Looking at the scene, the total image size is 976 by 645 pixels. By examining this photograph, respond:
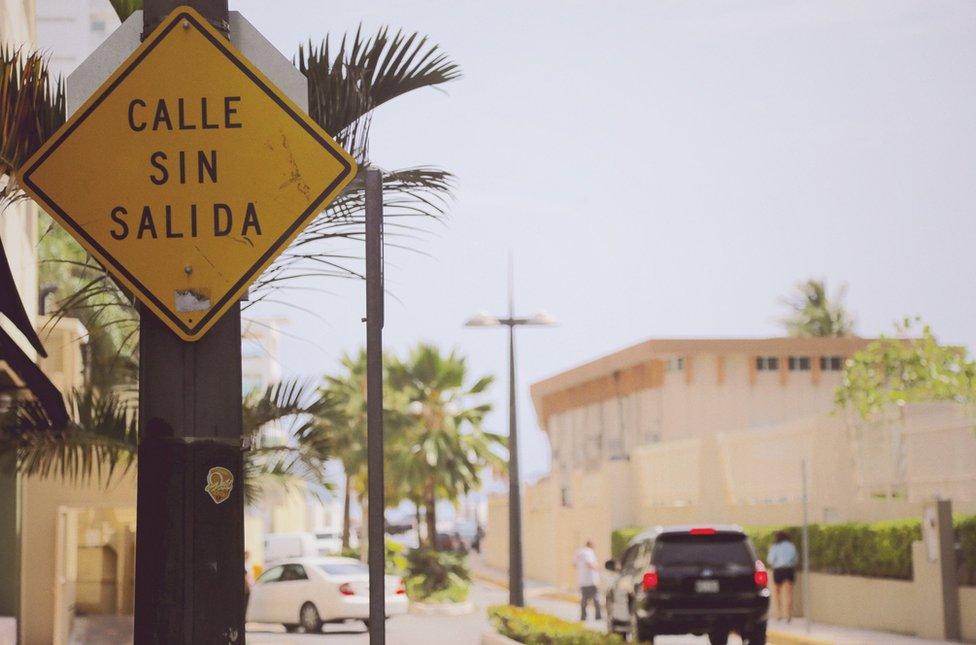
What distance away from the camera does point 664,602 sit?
65.1 feet

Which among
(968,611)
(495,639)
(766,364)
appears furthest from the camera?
(766,364)

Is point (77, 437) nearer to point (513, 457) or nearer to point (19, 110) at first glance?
point (19, 110)

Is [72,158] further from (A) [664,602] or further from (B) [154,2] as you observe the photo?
(A) [664,602]

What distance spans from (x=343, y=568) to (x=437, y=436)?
1627cm

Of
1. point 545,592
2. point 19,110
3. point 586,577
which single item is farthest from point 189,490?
point 545,592

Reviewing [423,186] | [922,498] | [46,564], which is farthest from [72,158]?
[922,498]

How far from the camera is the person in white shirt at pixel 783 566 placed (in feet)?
93.7

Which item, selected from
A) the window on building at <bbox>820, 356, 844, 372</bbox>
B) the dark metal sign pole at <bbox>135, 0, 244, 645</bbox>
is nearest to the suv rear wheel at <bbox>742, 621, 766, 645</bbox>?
the dark metal sign pole at <bbox>135, 0, 244, 645</bbox>

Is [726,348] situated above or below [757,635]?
above

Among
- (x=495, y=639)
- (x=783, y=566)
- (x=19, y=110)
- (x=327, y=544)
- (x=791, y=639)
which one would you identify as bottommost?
(x=791, y=639)

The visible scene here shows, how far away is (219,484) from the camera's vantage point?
4309 millimetres

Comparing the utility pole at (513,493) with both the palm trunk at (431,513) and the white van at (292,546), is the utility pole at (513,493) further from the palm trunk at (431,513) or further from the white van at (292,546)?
the white van at (292,546)

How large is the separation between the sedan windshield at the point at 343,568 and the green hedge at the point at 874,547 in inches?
356

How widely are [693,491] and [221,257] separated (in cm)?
3586
